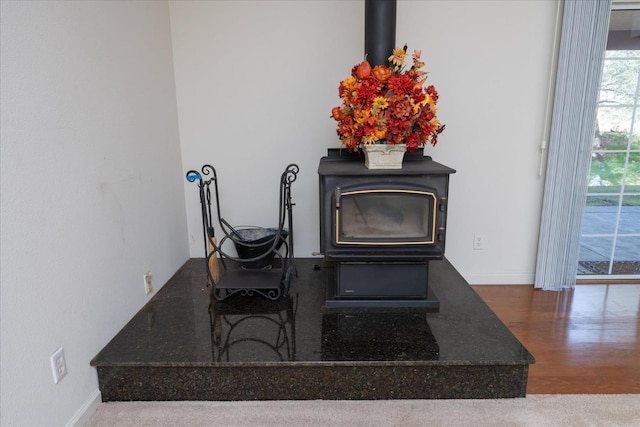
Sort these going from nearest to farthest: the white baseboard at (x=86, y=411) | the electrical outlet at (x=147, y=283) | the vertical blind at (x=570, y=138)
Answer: the white baseboard at (x=86, y=411) → the electrical outlet at (x=147, y=283) → the vertical blind at (x=570, y=138)

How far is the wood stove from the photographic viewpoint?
199 cm

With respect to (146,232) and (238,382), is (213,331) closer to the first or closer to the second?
(238,382)

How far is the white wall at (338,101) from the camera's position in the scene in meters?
2.69

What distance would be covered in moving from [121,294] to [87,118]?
0.87 m

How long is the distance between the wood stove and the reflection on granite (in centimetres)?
24

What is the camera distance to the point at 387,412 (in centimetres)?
169

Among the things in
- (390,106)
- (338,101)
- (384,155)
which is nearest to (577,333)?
(384,155)

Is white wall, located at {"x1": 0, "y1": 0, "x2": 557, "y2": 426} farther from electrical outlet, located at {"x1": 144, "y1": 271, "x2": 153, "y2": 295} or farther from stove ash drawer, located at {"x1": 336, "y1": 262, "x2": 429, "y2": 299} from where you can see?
stove ash drawer, located at {"x1": 336, "y1": 262, "x2": 429, "y2": 299}

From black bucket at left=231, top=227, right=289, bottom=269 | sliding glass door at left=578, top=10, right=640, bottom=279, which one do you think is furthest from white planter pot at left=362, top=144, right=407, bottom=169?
sliding glass door at left=578, top=10, right=640, bottom=279

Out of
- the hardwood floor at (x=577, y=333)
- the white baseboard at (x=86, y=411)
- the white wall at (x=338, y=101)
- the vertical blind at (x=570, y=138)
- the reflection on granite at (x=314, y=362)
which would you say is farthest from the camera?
the white wall at (x=338, y=101)

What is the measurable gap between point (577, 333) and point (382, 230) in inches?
53.6

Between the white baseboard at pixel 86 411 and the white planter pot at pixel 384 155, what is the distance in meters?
1.67

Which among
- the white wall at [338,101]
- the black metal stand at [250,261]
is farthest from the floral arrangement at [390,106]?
the white wall at [338,101]

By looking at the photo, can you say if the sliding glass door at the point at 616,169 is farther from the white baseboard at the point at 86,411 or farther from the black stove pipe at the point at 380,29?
the white baseboard at the point at 86,411
